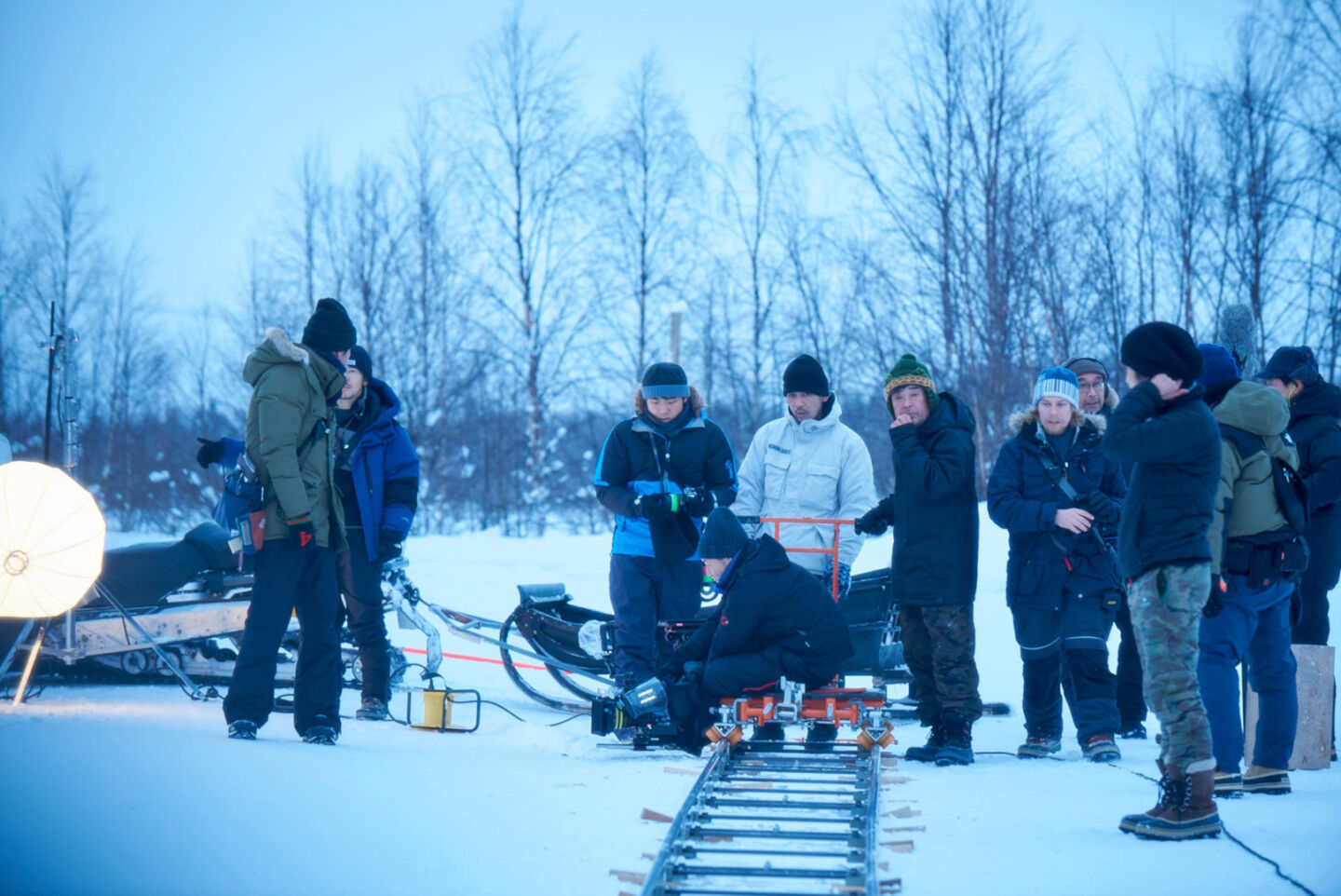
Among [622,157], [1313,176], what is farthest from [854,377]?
[1313,176]

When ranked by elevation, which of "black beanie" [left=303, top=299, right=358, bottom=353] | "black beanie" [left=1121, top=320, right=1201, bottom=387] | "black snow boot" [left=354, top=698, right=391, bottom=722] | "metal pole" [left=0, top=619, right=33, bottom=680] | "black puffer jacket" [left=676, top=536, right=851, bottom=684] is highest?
"black beanie" [left=303, top=299, right=358, bottom=353]

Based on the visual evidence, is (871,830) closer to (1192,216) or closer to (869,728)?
(869,728)

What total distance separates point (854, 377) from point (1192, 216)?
6389 mm

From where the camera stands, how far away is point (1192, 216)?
17141 millimetres

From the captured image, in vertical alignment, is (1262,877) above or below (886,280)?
below

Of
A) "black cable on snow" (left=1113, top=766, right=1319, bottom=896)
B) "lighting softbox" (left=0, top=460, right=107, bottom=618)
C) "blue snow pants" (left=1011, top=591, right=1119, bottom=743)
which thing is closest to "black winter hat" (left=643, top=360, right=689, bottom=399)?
"blue snow pants" (left=1011, top=591, right=1119, bottom=743)

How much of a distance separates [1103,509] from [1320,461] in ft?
3.90

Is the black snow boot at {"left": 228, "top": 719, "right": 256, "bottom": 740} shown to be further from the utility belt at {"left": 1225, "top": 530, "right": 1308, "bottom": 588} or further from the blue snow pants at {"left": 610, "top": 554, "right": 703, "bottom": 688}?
the utility belt at {"left": 1225, "top": 530, "right": 1308, "bottom": 588}

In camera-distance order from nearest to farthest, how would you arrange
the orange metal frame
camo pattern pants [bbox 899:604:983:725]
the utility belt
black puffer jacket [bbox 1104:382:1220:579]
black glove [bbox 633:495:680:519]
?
black puffer jacket [bbox 1104:382:1220:579] < the utility belt < camo pattern pants [bbox 899:604:983:725] < the orange metal frame < black glove [bbox 633:495:680:519]

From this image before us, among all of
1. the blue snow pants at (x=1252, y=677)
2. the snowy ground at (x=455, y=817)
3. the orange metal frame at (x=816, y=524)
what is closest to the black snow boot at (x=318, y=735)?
the snowy ground at (x=455, y=817)

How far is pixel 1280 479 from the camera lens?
4652 millimetres

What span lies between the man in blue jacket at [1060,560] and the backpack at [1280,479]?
752 millimetres

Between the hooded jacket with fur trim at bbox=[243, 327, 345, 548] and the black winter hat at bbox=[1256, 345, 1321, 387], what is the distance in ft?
15.4

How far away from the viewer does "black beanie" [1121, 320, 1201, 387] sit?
13.2 feet
